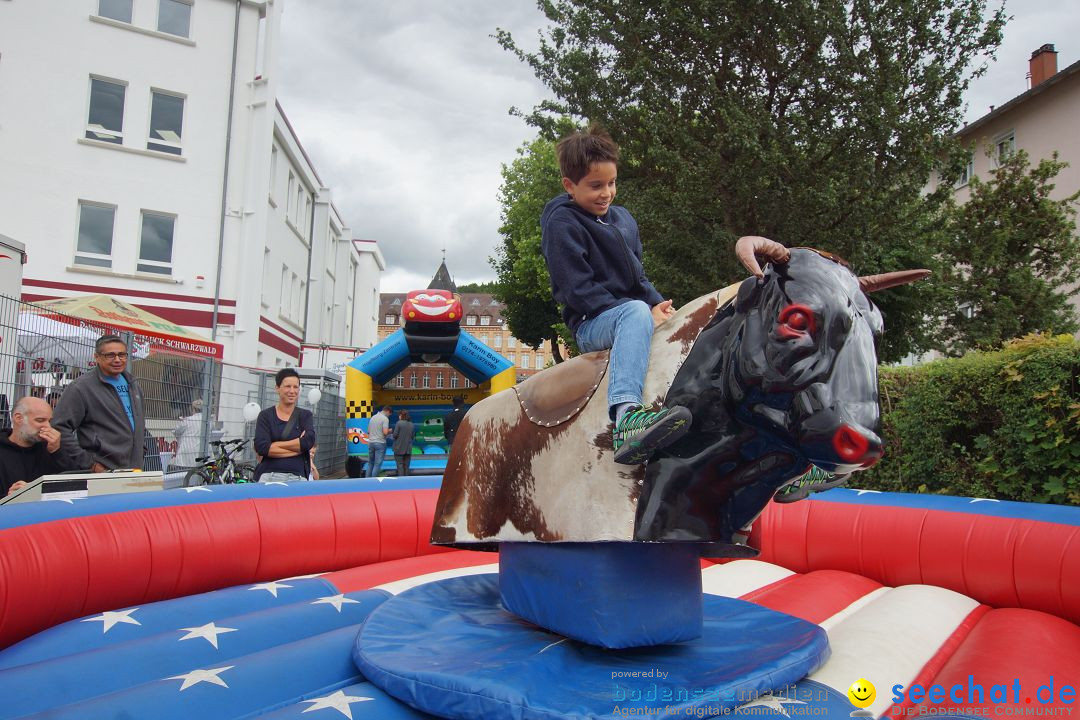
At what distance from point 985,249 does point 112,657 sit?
16306 millimetres

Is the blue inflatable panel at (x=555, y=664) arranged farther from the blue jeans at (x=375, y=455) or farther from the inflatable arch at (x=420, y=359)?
the inflatable arch at (x=420, y=359)

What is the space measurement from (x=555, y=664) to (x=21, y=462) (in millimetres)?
3197

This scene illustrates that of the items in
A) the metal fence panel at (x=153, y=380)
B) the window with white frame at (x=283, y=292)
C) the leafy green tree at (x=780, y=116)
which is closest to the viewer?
the metal fence panel at (x=153, y=380)

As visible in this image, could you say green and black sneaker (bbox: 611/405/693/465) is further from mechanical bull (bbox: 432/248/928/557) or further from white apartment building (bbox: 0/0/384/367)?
white apartment building (bbox: 0/0/384/367)

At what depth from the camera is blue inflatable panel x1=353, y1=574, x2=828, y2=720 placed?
5.45 ft

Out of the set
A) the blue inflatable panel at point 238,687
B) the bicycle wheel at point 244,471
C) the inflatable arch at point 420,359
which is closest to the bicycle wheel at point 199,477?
the bicycle wheel at point 244,471

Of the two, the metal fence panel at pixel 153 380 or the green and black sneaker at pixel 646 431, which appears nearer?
the green and black sneaker at pixel 646 431

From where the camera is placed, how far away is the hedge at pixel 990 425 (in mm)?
4348

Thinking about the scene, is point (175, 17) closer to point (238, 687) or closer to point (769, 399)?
point (238, 687)

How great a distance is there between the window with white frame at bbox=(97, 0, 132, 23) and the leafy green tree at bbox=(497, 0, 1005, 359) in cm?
976

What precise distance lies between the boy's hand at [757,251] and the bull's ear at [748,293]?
0.13ft

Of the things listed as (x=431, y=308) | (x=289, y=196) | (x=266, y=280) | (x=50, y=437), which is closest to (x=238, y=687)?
(x=50, y=437)

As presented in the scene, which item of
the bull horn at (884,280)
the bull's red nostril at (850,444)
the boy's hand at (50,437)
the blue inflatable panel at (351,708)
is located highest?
the bull horn at (884,280)

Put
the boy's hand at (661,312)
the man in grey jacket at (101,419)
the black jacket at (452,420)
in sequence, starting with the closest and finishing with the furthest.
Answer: the boy's hand at (661,312), the man in grey jacket at (101,419), the black jacket at (452,420)
